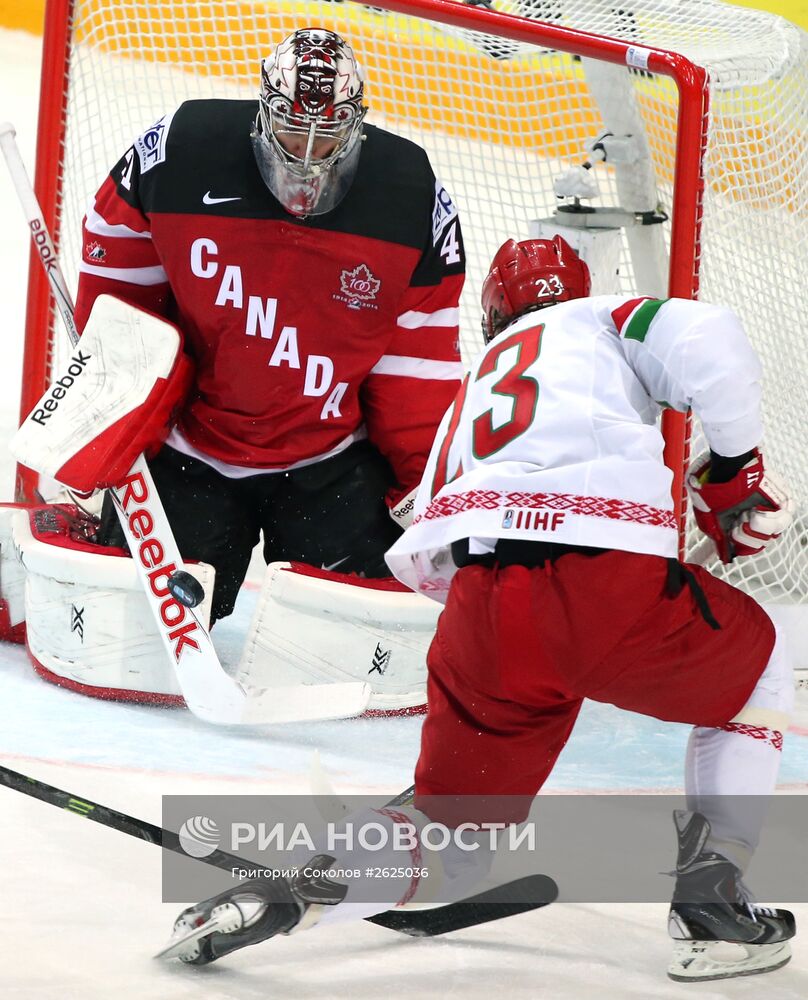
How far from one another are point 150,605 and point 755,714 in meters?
1.20

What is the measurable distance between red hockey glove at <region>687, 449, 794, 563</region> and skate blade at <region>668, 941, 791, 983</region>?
51 centimetres

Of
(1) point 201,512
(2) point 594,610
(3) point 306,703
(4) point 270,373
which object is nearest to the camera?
(2) point 594,610

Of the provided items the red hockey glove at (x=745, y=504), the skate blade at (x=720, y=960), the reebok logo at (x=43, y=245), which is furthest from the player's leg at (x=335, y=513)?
the skate blade at (x=720, y=960)

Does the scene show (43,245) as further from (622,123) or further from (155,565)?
(622,123)

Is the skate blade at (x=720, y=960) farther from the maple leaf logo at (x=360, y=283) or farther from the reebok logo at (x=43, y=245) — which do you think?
the reebok logo at (x=43, y=245)

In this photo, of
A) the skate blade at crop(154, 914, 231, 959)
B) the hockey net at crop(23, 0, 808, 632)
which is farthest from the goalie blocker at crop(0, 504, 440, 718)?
the skate blade at crop(154, 914, 231, 959)

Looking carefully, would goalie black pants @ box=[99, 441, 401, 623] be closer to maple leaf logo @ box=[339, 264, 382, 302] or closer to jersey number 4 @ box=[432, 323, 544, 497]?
maple leaf logo @ box=[339, 264, 382, 302]

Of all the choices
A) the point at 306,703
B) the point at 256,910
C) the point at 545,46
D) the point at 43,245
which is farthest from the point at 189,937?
the point at 545,46

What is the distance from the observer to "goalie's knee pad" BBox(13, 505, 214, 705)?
259 centimetres

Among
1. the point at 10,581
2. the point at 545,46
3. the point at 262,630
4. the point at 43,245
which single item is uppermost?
the point at 545,46

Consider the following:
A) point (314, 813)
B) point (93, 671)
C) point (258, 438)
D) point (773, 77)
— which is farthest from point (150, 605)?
point (773, 77)

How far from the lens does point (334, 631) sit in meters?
2.58

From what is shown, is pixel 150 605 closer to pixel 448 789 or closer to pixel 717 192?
pixel 448 789

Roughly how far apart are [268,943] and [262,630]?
864mm
